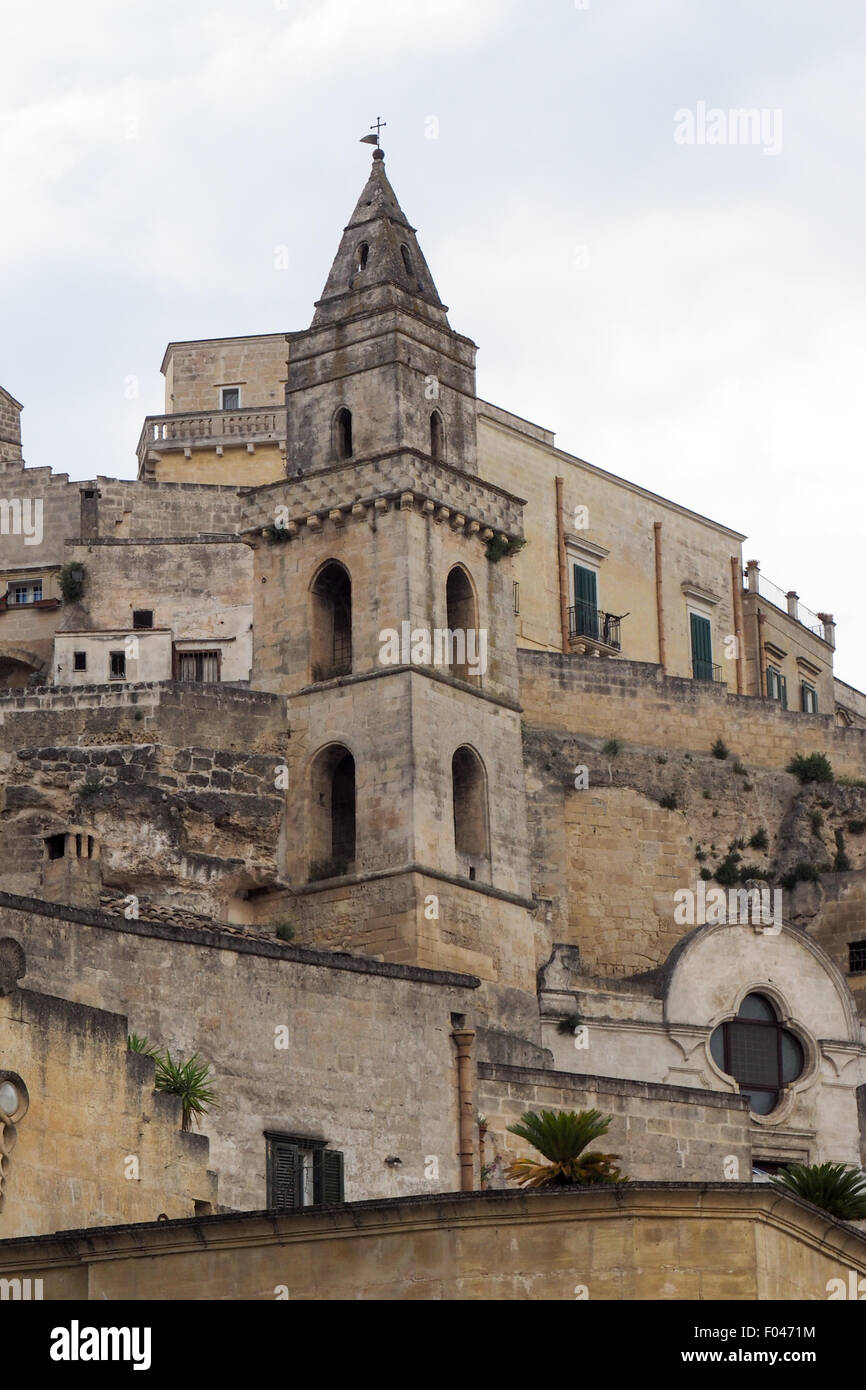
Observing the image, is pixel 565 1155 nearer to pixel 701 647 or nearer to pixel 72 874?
pixel 72 874

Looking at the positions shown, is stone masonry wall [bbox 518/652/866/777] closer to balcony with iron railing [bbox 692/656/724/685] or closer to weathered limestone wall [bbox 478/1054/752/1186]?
balcony with iron railing [bbox 692/656/724/685]

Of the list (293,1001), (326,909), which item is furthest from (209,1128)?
(326,909)

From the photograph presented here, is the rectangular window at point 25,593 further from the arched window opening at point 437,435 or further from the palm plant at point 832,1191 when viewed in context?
the palm plant at point 832,1191

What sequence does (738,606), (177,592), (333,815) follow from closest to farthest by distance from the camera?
(333,815)
(177,592)
(738,606)

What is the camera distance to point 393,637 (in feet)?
146

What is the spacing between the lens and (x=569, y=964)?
145ft

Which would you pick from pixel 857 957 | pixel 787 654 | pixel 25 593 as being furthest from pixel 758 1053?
pixel 787 654

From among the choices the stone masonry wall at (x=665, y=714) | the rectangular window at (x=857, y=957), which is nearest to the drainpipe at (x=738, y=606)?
the stone masonry wall at (x=665, y=714)

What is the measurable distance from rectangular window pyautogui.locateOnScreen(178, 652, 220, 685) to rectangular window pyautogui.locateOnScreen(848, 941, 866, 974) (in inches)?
493

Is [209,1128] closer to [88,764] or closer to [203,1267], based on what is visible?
[203,1267]

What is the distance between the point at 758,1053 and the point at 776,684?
Answer: 22.5 meters

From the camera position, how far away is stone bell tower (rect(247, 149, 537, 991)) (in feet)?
142

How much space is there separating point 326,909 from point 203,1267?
18.9m
